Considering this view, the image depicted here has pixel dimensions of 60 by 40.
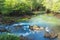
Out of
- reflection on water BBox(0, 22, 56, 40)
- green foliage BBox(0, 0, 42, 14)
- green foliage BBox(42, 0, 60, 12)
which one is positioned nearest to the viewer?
reflection on water BBox(0, 22, 56, 40)

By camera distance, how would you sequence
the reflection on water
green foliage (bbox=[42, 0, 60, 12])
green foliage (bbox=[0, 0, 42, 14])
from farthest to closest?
green foliage (bbox=[42, 0, 60, 12]), green foliage (bbox=[0, 0, 42, 14]), the reflection on water

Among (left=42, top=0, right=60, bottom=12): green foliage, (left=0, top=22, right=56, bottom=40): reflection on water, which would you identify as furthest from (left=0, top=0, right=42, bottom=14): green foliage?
(left=0, top=22, right=56, bottom=40): reflection on water

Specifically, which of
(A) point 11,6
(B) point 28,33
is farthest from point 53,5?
(B) point 28,33

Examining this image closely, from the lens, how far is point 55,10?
36.7 m

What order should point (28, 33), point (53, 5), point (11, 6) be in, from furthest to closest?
point (53, 5)
point (11, 6)
point (28, 33)

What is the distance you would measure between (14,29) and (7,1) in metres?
14.9

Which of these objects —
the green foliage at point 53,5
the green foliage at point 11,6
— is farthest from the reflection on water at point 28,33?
the green foliage at point 53,5

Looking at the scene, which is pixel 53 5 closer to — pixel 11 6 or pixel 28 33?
pixel 11 6

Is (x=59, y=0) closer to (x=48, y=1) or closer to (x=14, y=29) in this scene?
(x=48, y=1)

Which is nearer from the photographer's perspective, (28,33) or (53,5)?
(28,33)

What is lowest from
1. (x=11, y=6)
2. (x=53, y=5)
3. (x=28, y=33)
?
(x=53, y=5)

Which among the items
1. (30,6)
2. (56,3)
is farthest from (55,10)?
(30,6)

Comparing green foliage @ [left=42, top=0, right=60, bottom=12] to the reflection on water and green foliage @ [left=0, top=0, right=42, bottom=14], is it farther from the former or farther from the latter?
the reflection on water

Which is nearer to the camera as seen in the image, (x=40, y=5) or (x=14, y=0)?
(x=14, y=0)
